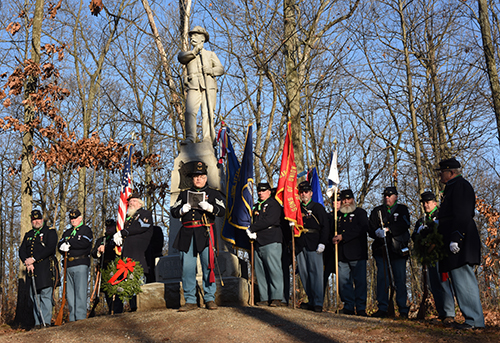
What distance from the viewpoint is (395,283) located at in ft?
25.8

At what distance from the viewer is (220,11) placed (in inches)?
596

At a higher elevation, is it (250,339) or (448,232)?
(448,232)

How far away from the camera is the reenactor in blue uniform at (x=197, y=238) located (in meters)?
6.84

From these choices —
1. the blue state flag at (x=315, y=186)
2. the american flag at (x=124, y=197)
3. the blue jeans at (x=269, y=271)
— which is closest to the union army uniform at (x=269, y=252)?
the blue jeans at (x=269, y=271)

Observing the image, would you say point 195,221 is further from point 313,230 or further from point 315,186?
point 315,186

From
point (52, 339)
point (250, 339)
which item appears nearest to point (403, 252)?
point (250, 339)

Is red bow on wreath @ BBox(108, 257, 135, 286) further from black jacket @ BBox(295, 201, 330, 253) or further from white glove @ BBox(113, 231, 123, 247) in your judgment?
black jacket @ BBox(295, 201, 330, 253)

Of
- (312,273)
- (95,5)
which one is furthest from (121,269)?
(95,5)

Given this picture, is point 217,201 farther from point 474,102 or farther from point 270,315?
point 474,102

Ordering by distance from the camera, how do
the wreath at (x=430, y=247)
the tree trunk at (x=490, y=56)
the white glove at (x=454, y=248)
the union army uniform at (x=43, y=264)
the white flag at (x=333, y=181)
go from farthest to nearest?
1. the tree trunk at (x=490, y=56)
2. the union army uniform at (x=43, y=264)
3. the white flag at (x=333, y=181)
4. the wreath at (x=430, y=247)
5. the white glove at (x=454, y=248)

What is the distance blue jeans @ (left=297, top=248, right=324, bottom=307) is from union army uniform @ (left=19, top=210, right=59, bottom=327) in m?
4.19

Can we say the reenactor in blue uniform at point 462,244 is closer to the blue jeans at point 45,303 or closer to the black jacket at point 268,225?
the black jacket at point 268,225

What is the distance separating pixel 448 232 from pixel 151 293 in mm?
4384

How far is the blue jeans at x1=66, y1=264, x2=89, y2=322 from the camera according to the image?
838cm
